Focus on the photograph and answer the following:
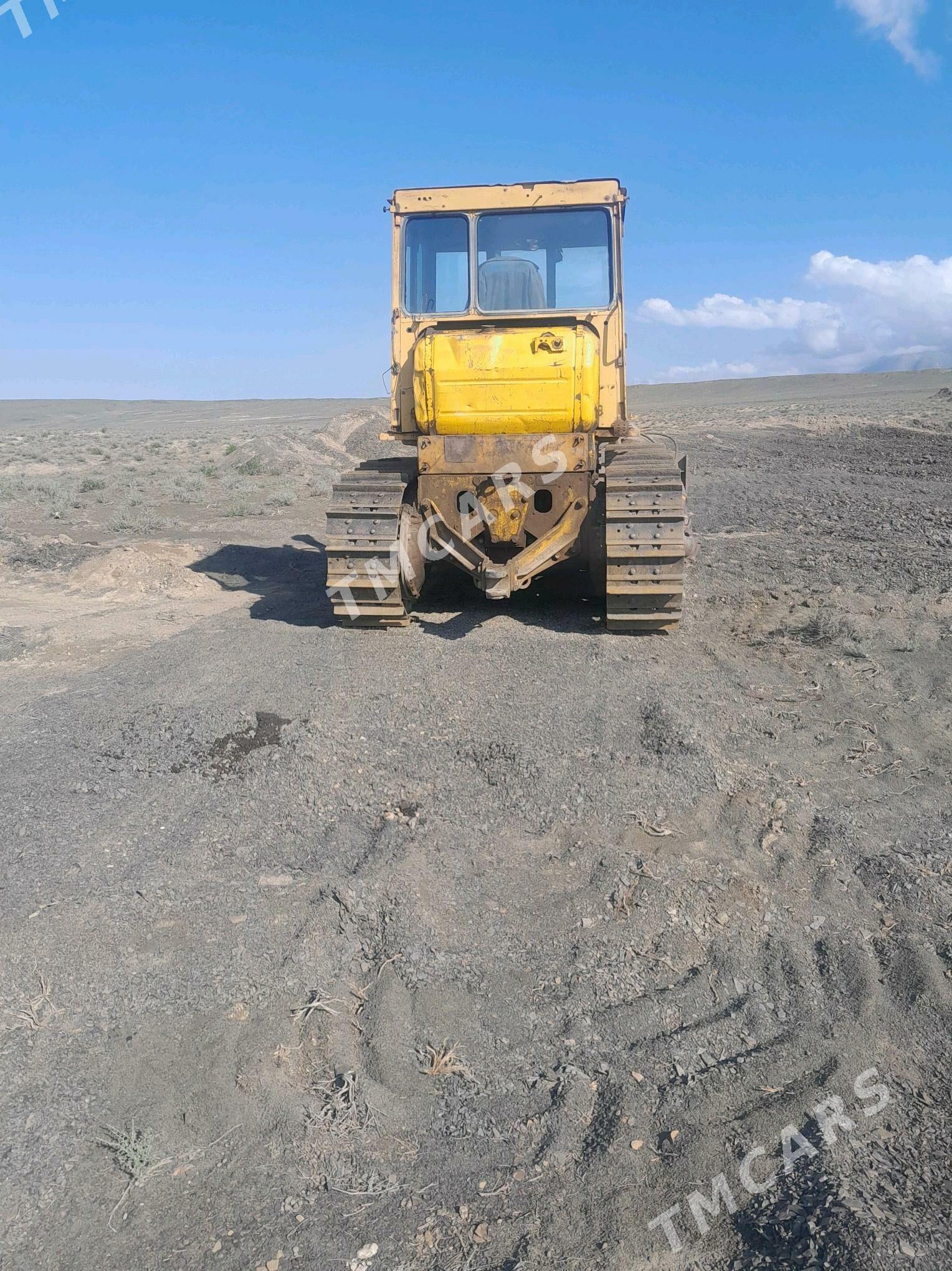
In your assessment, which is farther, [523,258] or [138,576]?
[138,576]

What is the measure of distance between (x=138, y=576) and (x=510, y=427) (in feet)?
18.3

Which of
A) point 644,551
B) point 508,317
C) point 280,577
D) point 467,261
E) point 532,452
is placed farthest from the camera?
point 280,577

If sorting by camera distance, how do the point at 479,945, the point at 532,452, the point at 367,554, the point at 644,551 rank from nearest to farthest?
the point at 479,945 < the point at 644,551 < the point at 367,554 < the point at 532,452

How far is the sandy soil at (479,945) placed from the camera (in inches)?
111

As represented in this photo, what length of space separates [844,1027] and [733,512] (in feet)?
42.6

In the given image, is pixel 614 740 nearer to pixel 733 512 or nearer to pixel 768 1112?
pixel 768 1112

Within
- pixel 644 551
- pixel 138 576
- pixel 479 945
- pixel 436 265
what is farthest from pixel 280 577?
pixel 479 945

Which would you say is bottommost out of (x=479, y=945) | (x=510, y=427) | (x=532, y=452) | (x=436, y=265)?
(x=479, y=945)

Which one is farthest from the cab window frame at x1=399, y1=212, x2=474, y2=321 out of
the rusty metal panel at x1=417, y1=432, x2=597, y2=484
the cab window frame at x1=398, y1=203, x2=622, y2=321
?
the rusty metal panel at x1=417, y1=432, x2=597, y2=484

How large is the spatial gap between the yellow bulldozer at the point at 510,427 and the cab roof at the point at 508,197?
1cm

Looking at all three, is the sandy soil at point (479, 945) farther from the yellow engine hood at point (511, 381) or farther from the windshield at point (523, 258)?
the windshield at point (523, 258)

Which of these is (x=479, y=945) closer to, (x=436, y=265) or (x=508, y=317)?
(x=508, y=317)

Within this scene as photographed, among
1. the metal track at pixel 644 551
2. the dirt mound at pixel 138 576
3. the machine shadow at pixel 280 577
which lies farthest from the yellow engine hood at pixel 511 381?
the dirt mound at pixel 138 576

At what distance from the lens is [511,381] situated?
8250mm
